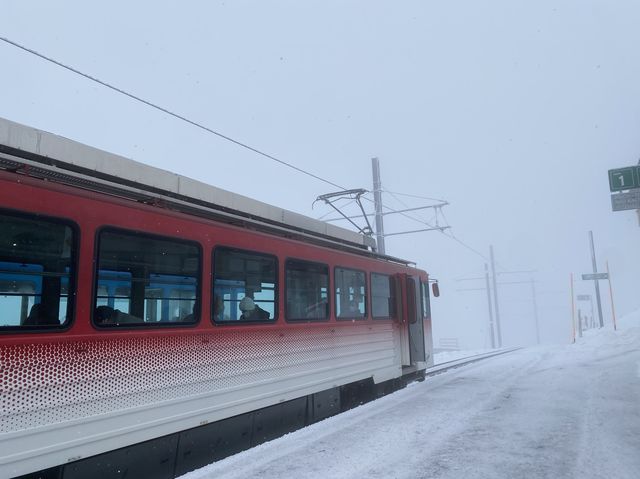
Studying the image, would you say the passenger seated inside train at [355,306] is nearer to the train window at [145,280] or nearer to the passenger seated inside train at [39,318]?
the train window at [145,280]

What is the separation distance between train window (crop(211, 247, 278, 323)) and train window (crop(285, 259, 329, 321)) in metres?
0.34

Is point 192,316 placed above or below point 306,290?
below

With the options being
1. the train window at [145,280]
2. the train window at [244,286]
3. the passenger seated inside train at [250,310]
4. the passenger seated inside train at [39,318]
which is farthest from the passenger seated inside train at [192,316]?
the passenger seated inside train at [39,318]

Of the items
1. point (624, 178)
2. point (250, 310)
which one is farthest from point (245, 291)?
point (624, 178)

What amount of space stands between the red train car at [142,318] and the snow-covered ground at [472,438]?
21.2 inches

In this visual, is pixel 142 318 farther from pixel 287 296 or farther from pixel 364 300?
pixel 364 300

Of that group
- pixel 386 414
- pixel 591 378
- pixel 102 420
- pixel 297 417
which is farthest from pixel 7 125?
pixel 591 378

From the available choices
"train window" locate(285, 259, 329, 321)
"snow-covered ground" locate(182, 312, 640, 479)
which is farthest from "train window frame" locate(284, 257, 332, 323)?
"snow-covered ground" locate(182, 312, 640, 479)

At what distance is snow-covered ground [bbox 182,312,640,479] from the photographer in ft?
14.6

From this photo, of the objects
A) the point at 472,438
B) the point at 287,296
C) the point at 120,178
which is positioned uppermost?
the point at 120,178

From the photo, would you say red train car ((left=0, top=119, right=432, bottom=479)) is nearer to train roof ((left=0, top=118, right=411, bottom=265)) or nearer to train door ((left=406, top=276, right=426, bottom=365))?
train roof ((left=0, top=118, right=411, bottom=265))

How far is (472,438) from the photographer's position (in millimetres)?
5566

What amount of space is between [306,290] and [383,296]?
119 inches

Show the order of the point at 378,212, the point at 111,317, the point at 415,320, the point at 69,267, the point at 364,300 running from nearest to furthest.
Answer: the point at 69,267, the point at 111,317, the point at 364,300, the point at 415,320, the point at 378,212
